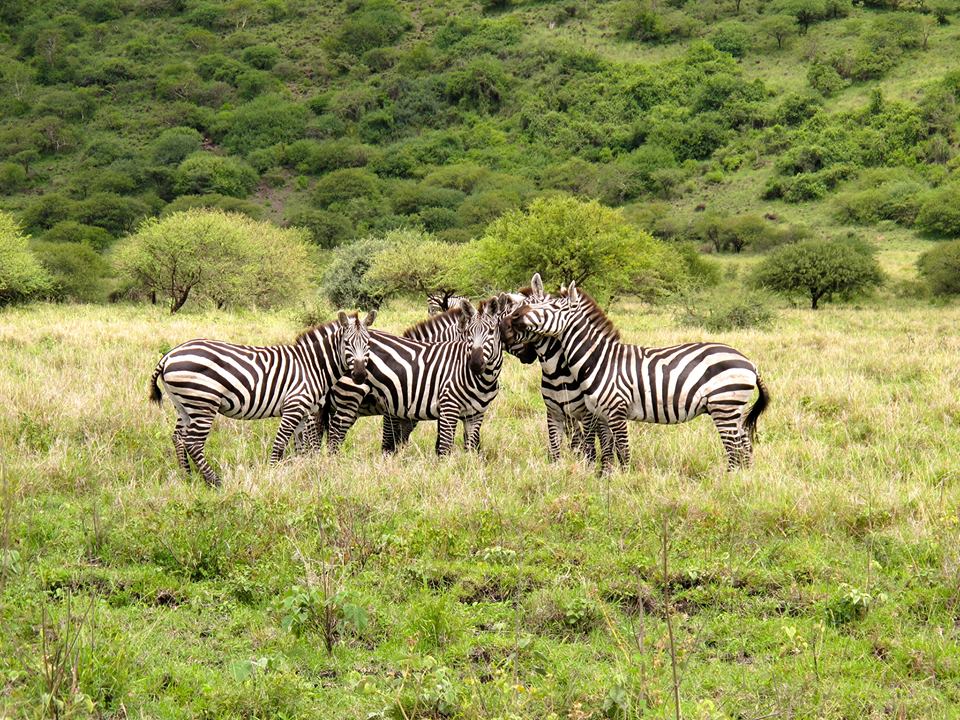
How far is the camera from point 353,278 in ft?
137

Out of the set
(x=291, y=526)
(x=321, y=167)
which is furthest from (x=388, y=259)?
(x=321, y=167)

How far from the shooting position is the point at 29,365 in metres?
12.7

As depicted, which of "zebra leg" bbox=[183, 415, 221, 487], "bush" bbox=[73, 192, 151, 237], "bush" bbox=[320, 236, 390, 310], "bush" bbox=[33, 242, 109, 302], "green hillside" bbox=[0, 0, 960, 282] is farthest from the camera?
"bush" bbox=[73, 192, 151, 237]

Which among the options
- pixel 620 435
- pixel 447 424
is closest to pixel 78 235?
pixel 447 424

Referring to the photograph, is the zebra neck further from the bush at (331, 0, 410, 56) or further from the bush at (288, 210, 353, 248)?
the bush at (331, 0, 410, 56)

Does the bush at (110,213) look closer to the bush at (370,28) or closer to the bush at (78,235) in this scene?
the bush at (78,235)

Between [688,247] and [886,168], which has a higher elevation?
[886,168]

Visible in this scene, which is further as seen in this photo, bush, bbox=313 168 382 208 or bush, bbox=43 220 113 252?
bush, bbox=313 168 382 208

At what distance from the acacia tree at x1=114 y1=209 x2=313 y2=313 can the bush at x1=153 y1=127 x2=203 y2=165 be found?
2821 inches

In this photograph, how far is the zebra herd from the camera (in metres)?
7.98

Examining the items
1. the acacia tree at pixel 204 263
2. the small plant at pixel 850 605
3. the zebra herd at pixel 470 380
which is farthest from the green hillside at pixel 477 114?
the small plant at pixel 850 605

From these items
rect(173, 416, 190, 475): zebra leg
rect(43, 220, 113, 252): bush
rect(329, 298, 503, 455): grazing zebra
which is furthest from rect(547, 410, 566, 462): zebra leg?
rect(43, 220, 113, 252): bush

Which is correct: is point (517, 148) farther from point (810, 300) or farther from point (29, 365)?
point (29, 365)

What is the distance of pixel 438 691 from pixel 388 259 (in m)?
36.2
